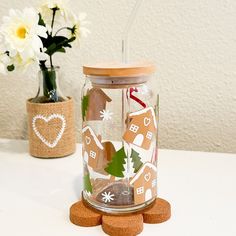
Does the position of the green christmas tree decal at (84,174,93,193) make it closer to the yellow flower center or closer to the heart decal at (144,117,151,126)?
the heart decal at (144,117,151,126)

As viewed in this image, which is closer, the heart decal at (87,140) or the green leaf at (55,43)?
the heart decal at (87,140)

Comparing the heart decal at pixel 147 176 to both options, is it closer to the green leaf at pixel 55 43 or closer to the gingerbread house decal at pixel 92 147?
the gingerbread house decal at pixel 92 147

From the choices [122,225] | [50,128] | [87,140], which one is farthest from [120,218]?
[50,128]

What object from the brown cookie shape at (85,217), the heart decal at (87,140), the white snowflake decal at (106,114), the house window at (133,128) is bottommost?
the brown cookie shape at (85,217)

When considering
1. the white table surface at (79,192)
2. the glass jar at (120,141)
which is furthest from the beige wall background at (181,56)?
the glass jar at (120,141)

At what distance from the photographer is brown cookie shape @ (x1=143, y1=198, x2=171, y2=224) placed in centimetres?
51

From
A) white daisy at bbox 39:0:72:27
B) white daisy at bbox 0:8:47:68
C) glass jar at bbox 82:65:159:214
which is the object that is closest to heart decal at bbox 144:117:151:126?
glass jar at bbox 82:65:159:214

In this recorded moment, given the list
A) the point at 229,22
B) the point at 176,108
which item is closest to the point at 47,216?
the point at 176,108

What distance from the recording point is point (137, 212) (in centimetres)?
51

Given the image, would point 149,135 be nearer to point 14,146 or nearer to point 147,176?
point 147,176

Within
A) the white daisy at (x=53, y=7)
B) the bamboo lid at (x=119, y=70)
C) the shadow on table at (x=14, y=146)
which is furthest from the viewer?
the shadow on table at (x=14, y=146)

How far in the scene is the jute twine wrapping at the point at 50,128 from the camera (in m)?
0.79

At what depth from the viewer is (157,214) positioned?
0.51 m

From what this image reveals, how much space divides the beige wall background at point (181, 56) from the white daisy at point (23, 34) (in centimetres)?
26
